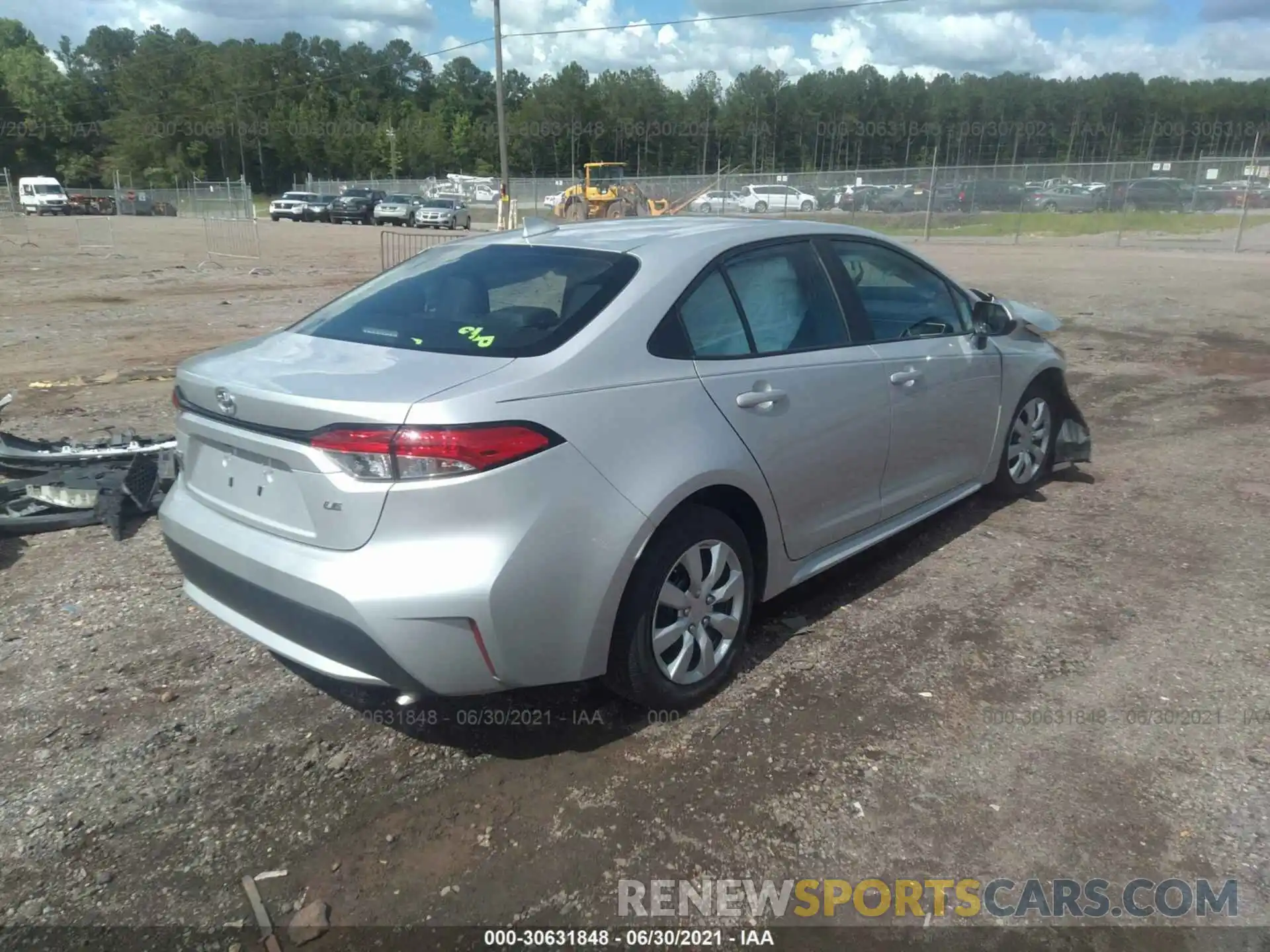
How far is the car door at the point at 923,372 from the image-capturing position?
166 inches

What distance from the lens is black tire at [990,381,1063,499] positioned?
529cm

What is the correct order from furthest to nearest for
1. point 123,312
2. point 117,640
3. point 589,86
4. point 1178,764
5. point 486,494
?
point 589,86 → point 123,312 → point 117,640 → point 1178,764 → point 486,494

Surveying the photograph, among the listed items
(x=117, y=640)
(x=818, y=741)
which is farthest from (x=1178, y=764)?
(x=117, y=640)

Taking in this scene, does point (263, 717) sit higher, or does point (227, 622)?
point (227, 622)

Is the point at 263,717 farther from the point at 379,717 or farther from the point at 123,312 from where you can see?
the point at 123,312

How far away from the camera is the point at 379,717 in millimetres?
3398

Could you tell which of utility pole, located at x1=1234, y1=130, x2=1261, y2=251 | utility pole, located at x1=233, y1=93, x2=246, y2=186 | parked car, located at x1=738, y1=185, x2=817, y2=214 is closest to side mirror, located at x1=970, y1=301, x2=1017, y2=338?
utility pole, located at x1=1234, y1=130, x2=1261, y2=251

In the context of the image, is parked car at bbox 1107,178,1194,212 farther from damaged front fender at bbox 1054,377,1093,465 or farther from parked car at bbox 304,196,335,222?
parked car at bbox 304,196,335,222

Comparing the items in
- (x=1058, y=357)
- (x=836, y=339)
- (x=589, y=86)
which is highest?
(x=589, y=86)

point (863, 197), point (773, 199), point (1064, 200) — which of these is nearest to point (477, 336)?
point (863, 197)

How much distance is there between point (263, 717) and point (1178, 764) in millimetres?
3094

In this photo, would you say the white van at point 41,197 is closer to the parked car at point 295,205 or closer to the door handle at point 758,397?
the parked car at point 295,205

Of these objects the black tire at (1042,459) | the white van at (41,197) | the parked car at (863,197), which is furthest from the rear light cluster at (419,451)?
the white van at (41,197)

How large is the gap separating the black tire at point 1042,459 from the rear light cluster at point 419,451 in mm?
3480
